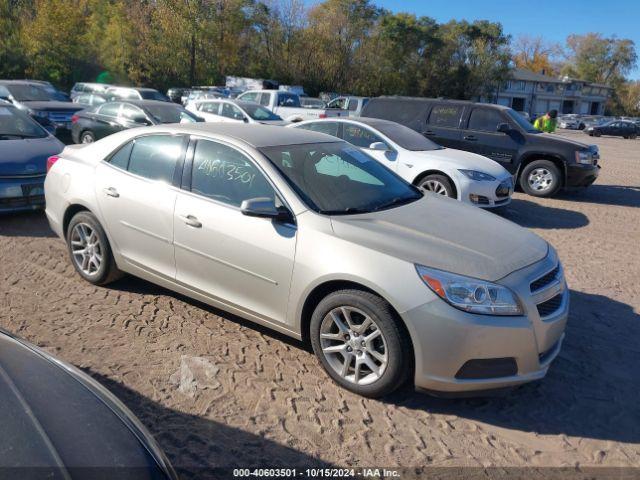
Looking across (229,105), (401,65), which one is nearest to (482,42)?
(401,65)

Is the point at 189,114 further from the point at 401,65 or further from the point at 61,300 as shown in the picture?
the point at 401,65

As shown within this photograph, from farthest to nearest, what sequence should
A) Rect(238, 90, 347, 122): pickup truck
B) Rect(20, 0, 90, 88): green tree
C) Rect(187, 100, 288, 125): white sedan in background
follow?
Rect(20, 0, 90, 88): green tree
Rect(238, 90, 347, 122): pickup truck
Rect(187, 100, 288, 125): white sedan in background

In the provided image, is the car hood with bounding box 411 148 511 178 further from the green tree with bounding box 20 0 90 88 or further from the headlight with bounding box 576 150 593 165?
the green tree with bounding box 20 0 90 88

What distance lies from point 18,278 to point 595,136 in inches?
1818

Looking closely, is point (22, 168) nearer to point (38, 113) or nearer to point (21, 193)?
point (21, 193)

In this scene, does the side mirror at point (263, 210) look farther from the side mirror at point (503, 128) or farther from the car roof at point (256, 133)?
the side mirror at point (503, 128)

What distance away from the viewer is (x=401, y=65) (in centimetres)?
5638

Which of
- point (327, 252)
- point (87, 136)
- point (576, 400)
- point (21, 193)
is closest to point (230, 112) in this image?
point (87, 136)

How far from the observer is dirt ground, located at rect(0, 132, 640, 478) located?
2979 millimetres

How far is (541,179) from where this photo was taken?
10.6m

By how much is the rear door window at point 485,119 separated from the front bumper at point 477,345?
8.26 metres

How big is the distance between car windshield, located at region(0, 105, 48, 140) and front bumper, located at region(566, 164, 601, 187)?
30.2 ft

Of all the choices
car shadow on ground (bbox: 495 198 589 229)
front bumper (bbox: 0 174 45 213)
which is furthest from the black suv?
front bumper (bbox: 0 174 45 213)

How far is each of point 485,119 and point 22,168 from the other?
8.38m
